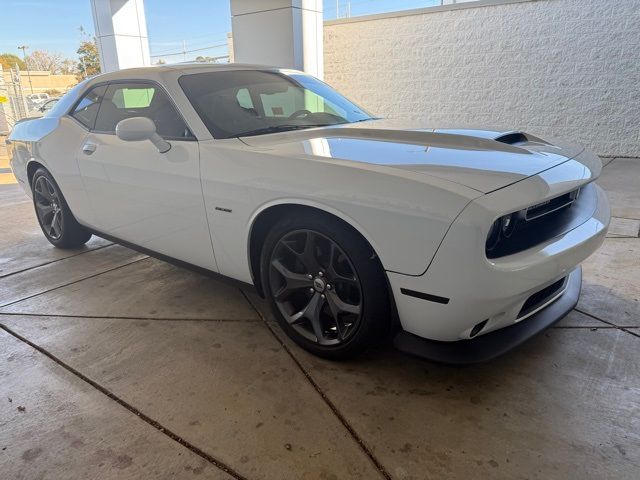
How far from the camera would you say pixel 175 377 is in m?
2.44

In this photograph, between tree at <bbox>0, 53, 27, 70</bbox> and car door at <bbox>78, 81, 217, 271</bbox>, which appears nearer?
car door at <bbox>78, 81, 217, 271</bbox>

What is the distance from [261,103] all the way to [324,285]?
57.9 inches

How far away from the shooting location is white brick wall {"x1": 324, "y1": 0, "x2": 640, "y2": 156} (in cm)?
852

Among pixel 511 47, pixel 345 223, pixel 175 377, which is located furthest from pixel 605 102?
pixel 175 377

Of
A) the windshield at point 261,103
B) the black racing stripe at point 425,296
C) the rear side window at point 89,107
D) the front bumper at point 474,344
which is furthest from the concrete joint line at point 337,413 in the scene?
the rear side window at point 89,107

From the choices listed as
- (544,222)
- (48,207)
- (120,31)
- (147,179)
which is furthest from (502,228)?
(120,31)

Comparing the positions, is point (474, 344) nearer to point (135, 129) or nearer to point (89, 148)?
point (135, 129)

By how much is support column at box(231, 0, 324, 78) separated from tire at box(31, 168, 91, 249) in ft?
12.4

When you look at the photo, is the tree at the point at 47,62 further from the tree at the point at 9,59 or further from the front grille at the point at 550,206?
the front grille at the point at 550,206

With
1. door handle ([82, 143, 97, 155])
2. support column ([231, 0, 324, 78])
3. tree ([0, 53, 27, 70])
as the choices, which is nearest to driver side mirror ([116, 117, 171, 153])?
door handle ([82, 143, 97, 155])

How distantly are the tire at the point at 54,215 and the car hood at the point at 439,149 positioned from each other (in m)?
2.37

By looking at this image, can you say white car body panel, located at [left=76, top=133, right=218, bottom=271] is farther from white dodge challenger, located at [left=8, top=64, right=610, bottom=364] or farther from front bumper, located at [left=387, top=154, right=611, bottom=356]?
front bumper, located at [left=387, top=154, right=611, bottom=356]

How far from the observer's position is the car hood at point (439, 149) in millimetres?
1994

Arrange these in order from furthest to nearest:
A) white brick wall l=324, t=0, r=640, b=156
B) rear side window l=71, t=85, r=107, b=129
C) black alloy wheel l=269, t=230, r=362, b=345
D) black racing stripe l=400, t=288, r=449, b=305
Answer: white brick wall l=324, t=0, r=640, b=156 → rear side window l=71, t=85, r=107, b=129 → black alloy wheel l=269, t=230, r=362, b=345 → black racing stripe l=400, t=288, r=449, b=305
